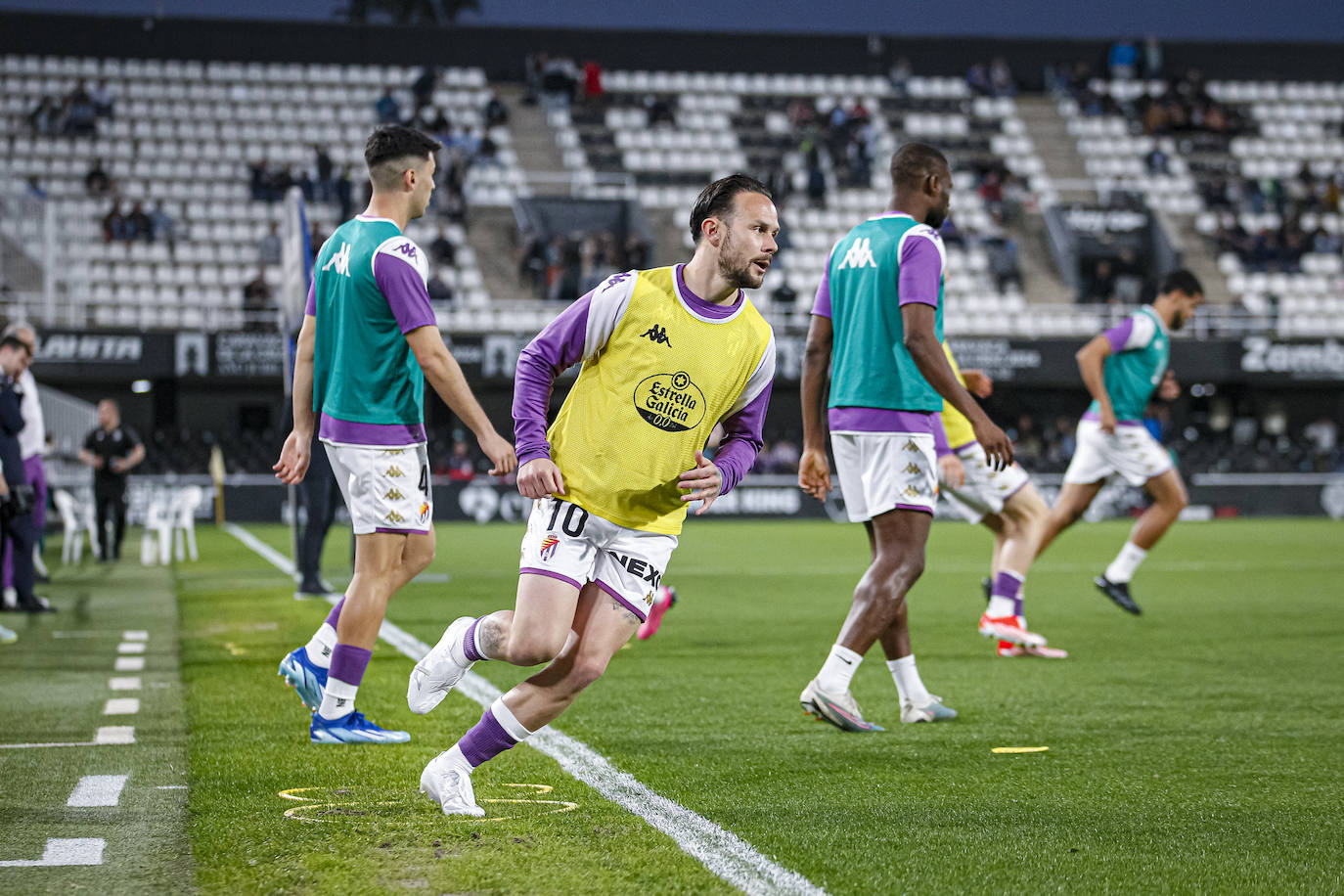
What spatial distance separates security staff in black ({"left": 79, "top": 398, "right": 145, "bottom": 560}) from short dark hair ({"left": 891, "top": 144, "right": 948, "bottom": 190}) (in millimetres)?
12601

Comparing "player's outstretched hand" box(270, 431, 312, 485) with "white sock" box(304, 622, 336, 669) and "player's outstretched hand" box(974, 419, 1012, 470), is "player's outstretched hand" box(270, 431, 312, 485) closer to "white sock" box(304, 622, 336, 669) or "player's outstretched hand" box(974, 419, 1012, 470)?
"white sock" box(304, 622, 336, 669)

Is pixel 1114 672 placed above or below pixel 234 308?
below

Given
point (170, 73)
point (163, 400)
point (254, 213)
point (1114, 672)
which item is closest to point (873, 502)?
point (1114, 672)

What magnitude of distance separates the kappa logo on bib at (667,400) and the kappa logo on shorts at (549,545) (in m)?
0.42

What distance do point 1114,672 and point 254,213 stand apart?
85.1 feet

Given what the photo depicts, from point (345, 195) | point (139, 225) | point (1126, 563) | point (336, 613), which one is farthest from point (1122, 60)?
point (336, 613)

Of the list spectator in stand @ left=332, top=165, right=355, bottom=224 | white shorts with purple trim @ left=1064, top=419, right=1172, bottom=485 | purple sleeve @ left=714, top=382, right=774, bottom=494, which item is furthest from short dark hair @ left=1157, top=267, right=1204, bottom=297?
spectator in stand @ left=332, top=165, right=355, bottom=224

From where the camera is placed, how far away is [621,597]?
4.08 m

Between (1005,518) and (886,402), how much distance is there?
7.99 ft

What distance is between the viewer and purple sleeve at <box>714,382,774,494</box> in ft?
13.9

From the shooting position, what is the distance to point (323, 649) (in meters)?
5.47

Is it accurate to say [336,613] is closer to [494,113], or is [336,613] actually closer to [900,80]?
[494,113]

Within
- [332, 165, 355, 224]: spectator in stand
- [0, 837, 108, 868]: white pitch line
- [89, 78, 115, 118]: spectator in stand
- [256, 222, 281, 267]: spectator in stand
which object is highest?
[89, 78, 115, 118]: spectator in stand

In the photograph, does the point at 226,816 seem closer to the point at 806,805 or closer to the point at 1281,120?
the point at 806,805
